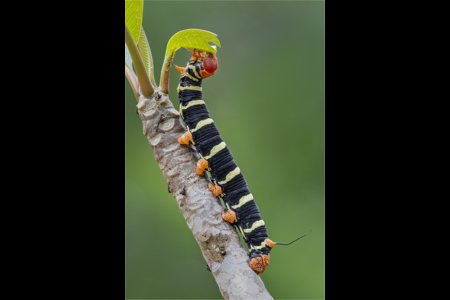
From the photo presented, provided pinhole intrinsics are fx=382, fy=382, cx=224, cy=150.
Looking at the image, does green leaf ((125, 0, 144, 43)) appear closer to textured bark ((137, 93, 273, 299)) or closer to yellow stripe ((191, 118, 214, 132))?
textured bark ((137, 93, 273, 299))

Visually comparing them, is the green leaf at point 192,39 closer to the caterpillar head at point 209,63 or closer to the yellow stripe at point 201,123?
the caterpillar head at point 209,63

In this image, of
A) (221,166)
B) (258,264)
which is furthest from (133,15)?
(258,264)

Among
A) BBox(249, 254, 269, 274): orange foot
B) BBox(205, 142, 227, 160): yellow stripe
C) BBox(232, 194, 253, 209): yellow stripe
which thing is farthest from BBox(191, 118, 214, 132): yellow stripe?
BBox(249, 254, 269, 274): orange foot

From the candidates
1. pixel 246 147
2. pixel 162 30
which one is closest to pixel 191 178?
pixel 246 147

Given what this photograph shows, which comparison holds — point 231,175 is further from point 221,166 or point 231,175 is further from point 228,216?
point 228,216

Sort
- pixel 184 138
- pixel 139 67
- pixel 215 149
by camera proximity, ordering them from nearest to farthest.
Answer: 1. pixel 139 67
2. pixel 184 138
3. pixel 215 149

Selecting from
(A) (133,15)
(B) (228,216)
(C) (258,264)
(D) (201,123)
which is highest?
(A) (133,15)

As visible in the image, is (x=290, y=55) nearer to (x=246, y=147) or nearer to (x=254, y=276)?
(x=246, y=147)
